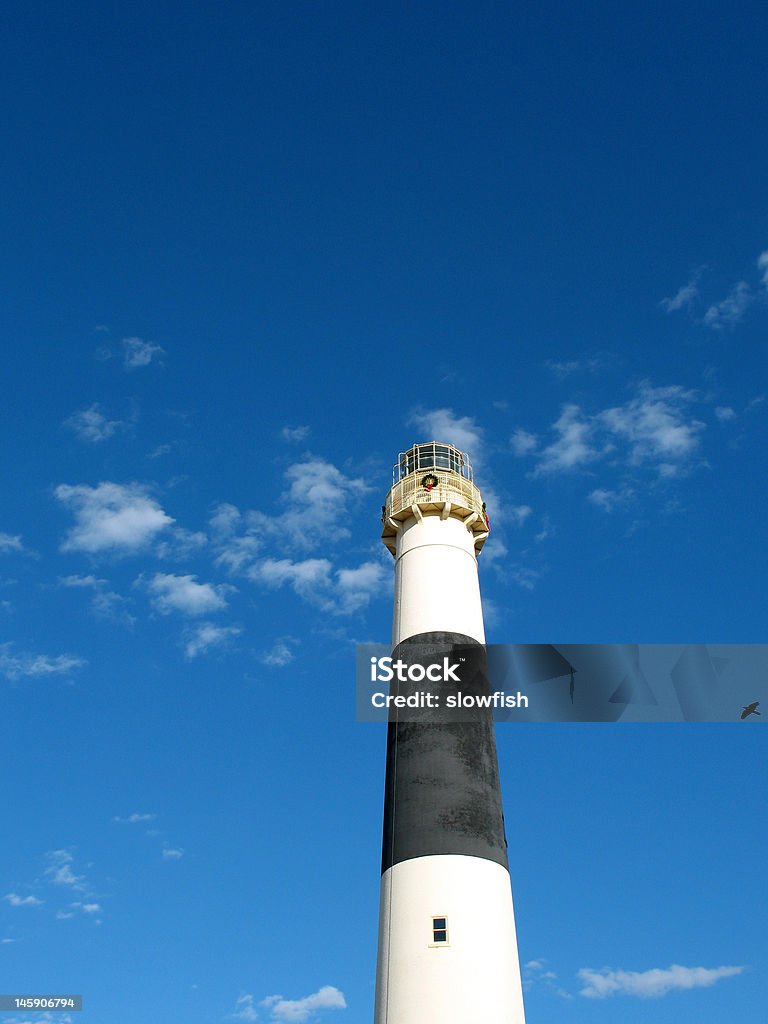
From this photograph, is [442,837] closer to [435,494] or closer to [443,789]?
[443,789]

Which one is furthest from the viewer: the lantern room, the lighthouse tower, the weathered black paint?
the lantern room

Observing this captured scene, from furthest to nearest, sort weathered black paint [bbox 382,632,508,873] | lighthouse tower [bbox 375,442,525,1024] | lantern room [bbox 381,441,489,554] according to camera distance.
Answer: lantern room [bbox 381,441,489,554] < weathered black paint [bbox 382,632,508,873] < lighthouse tower [bbox 375,442,525,1024]

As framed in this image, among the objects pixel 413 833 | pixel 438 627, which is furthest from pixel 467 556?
pixel 413 833

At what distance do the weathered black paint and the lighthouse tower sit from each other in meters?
0.03

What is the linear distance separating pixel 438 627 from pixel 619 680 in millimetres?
7913

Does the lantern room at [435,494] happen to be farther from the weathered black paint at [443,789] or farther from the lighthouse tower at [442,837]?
the weathered black paint at [443,789]

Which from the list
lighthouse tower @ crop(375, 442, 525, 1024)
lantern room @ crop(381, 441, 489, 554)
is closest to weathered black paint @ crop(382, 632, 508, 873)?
lighthouse tower @ crop(375, 442, 525, 1024)

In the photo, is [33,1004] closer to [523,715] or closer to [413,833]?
[413,833]

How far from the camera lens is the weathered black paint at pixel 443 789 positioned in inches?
Answer: 1002

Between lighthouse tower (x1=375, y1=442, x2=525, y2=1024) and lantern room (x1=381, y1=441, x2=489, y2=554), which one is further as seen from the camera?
lantern room (x1=381, y1=441, x2=489, y2=554)

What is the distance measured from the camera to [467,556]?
32.5 meters

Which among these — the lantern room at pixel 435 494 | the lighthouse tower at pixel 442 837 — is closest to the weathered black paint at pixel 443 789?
the lighthouse tower at pixel 442 837

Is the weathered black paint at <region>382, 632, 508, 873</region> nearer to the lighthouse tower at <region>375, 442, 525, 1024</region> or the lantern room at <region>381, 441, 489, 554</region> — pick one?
the lighthouse tower at <region>375, 442, 525, 1024</region>

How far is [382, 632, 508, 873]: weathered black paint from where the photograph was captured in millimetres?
25453
